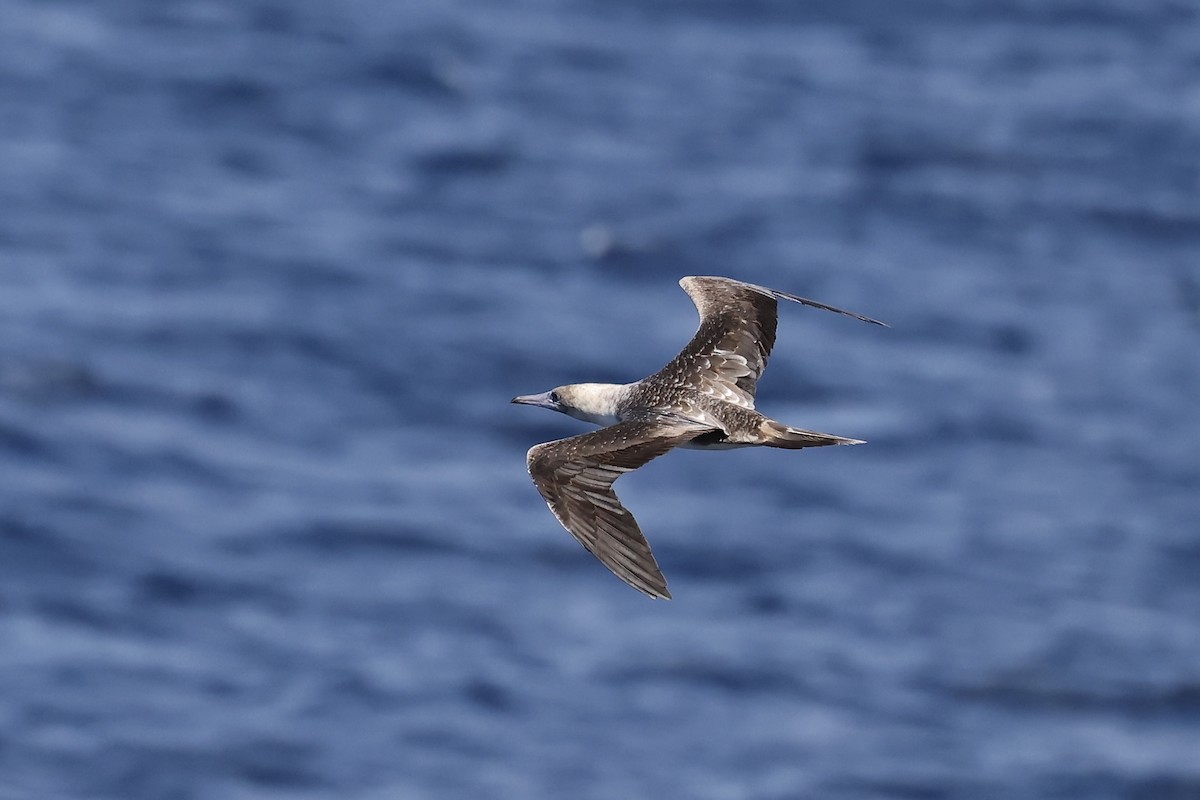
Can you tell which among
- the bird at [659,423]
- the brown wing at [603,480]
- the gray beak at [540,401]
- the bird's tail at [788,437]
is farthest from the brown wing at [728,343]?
the brown wing at [603,480]

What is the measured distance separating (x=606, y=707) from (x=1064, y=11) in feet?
88.3

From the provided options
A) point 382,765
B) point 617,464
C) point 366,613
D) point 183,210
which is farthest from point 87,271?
Result: point 617,464

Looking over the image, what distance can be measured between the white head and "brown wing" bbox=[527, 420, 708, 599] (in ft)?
3.28

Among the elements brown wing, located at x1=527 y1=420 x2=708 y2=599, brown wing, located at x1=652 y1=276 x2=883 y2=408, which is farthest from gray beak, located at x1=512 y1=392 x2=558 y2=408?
brown wing, located at x1=527 y1=420 x2=708 y2=599

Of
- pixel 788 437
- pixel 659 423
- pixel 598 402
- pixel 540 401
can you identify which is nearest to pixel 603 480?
pixel 659 423

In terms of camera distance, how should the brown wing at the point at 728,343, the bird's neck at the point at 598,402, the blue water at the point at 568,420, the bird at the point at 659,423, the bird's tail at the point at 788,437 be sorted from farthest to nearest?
the blue water at the point at 568,420, the brown wing at the point at 728,343, the bird's neck at the point at 598,402, the bird's tail at the point at 788,437, the bird at the point at 659,423

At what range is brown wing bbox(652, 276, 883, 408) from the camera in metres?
12.6

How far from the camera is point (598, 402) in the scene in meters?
12.4

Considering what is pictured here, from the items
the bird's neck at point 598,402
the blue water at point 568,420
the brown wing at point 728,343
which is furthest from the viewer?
the blue water at point 568,420

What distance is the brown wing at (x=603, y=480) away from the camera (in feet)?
33.8

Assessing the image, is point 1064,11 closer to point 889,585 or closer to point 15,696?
point 889,585

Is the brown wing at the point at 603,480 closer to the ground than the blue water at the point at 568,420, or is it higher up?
closer to the ground

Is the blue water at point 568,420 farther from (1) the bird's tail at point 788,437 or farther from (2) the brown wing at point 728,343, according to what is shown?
(1) the bird's tail at point 788,437

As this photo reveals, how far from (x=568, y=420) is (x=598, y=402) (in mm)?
29423
